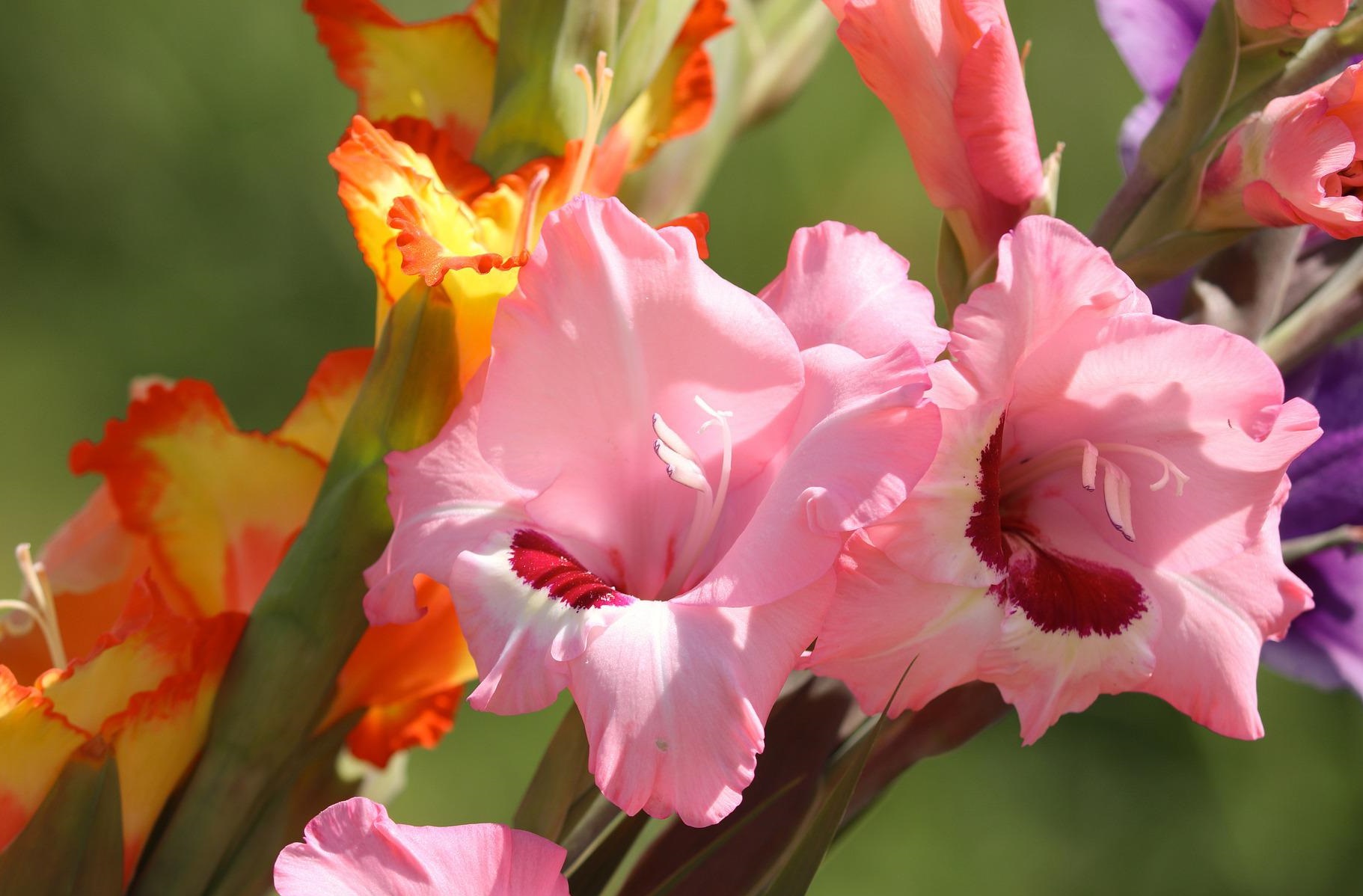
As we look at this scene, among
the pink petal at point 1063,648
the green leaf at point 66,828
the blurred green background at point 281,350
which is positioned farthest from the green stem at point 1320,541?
the blurred green background at point 281,350

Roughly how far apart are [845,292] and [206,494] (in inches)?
8.5

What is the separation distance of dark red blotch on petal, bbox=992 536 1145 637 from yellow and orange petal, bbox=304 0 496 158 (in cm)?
22

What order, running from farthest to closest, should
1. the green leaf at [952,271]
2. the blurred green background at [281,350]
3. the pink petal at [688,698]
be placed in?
the blurred green background at [281,350] < the green leaf at [952,271] < the pink petal at [688,698]

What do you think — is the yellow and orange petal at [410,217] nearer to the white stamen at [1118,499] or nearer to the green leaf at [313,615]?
the green leaf at [313,615]

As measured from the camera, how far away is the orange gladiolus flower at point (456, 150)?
12.6 inches

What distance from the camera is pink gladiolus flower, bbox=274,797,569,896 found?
0.92ft

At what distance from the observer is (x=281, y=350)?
1106 millimetres

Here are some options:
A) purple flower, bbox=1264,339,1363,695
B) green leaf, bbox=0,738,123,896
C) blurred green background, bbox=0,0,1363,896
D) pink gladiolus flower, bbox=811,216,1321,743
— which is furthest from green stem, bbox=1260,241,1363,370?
blurred green background, bbox=0,0,1363,896

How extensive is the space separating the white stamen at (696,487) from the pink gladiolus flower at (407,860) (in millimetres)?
78

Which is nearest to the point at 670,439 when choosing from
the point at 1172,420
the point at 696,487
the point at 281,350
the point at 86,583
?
the point at 696,487

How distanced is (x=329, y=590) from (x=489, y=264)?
0.10 m

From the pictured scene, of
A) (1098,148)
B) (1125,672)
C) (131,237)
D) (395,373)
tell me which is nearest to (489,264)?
(395,373)

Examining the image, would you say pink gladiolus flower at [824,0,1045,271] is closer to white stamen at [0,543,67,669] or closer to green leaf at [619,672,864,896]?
green leaf at [619,672,864,896]

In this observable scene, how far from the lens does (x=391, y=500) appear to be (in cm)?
30
